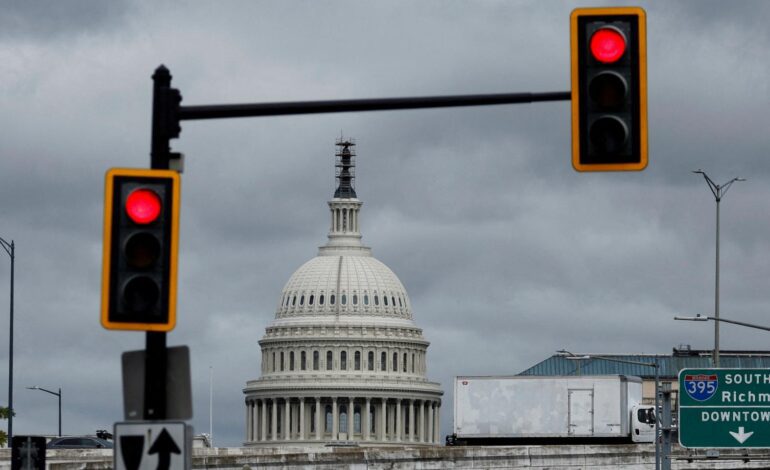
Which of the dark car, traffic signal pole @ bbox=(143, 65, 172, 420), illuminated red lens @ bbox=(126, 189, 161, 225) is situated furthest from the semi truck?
illuminated red lens @ bbox=(126, 189, 161, 225)

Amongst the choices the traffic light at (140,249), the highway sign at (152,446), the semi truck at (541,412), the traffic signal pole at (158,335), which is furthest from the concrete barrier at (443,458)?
the traffic light at (140,249)

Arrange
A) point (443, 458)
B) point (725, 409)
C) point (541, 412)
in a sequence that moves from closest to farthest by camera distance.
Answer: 1. point (725, 409)
2. point (443, 458)
3. point (541, 412)

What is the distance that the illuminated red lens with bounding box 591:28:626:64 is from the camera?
19766mm

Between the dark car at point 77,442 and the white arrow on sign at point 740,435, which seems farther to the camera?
the dark car at point 77,442

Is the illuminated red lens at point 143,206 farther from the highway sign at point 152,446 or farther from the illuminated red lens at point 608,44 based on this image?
the illuminated red lens at point 608,44

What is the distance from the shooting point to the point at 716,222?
93.7m

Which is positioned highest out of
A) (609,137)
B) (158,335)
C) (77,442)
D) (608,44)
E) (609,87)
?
(608,44)

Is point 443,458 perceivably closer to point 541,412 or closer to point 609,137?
point 541,412

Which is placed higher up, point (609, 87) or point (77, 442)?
point (609, 87)

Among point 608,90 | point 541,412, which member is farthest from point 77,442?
point 608,90

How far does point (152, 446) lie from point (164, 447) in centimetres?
10

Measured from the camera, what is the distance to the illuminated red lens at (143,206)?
61.8ft

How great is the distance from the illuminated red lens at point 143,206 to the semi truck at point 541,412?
7666 cm

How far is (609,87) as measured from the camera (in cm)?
1984
